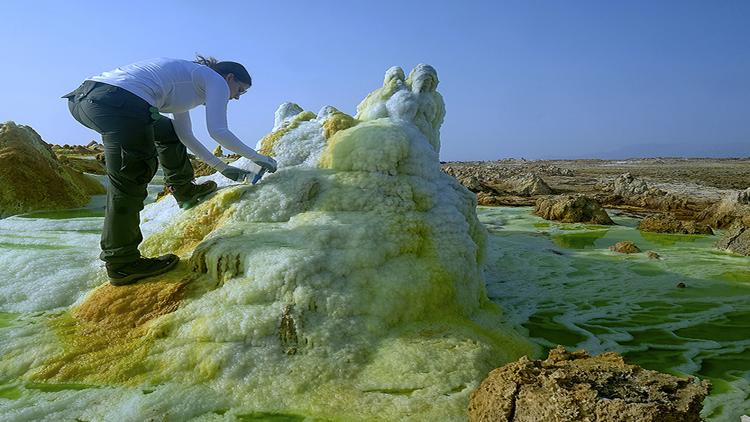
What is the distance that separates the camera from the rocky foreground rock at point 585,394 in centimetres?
181

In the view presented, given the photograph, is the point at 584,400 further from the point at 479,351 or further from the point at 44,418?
the point at 44,418

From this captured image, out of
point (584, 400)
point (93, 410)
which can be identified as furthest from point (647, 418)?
point (93, 410)

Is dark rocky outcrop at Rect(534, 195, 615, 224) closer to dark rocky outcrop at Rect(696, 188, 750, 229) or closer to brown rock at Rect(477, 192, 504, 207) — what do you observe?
dark rocky outcrop at Rect(696, 188, 750, 229)

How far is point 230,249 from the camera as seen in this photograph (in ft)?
10.1

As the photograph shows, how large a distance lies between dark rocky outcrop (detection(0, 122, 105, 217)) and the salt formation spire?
17.3ft

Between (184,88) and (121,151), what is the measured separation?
60 centimetres

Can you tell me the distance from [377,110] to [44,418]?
3.17 m

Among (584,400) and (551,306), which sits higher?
(584,400)

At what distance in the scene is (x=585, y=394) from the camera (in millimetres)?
1924

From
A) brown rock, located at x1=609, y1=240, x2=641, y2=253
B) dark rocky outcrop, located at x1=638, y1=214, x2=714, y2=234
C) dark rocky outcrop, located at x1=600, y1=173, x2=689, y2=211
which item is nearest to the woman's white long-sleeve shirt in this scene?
brown rock, located at x1=609, y1=240, x2=641, y2=253

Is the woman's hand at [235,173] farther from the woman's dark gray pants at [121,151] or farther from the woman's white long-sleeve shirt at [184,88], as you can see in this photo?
the woman's dark gray pants at [121,151]

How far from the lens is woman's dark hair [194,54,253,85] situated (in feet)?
11.7

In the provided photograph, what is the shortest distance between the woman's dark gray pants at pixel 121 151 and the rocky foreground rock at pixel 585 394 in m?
2.18

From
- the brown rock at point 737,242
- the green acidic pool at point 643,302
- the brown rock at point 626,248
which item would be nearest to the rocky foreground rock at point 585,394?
the green acidic pool at point 643,302
